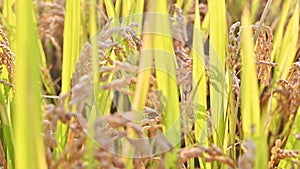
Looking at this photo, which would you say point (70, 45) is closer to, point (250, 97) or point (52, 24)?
point (250, 97)

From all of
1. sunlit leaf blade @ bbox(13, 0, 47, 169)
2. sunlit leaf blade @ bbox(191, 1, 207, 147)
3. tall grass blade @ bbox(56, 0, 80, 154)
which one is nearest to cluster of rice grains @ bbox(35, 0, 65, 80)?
tall grass blade @ bbox(56, 0, 80, 154)

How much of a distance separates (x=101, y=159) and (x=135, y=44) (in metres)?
0.31

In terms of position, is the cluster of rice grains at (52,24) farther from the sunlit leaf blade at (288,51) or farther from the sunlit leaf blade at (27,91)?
the sunlit leaf blade at (27,91)

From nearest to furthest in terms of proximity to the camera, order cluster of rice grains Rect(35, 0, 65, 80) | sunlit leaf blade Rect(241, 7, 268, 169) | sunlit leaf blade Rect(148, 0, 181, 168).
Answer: sunlit leaf blade Rect(241, 7, 268, 169) < sunlit leaf blade Rect(148, 0, 181, 168) < cluster of rice grains Rect(35, 0, 65, 80)

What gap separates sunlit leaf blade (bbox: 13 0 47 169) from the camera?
16.4 inches

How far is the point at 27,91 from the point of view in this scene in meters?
0.42

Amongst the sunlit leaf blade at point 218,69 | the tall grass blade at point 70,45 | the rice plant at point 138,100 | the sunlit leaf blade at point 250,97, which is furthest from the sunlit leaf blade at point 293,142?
the tall grass blade at point 70,45

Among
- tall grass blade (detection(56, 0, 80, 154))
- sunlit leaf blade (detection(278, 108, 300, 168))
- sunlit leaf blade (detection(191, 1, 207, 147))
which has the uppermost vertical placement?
tall grass blade (detection(56, 0, 80, 154))

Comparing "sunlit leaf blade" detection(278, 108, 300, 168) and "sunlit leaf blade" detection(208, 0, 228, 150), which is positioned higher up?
"sunlit leaf blade" detection(208, 0, 228, 150)

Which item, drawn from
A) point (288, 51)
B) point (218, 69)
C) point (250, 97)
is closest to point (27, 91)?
point (250, 97)

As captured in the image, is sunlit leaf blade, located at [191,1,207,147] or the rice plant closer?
the rice plant

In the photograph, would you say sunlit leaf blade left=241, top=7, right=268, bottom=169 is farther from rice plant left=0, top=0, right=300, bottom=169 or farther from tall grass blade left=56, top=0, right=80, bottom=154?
tall grass blade left=56, top=0, right=80, bottom=154

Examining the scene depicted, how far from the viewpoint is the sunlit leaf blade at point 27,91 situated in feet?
1.37

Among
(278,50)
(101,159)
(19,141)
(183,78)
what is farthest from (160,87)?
(278,50)
